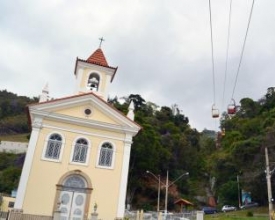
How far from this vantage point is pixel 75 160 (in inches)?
736

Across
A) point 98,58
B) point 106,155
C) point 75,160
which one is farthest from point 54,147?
point 98,58

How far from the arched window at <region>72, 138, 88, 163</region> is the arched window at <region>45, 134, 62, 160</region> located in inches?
39.2

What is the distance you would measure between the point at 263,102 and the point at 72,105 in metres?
52.3

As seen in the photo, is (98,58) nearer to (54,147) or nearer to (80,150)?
(80,150)

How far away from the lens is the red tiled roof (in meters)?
23.2

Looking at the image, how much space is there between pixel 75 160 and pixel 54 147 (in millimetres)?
1486

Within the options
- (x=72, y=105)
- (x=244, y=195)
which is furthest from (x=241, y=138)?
(x=72, y=105)

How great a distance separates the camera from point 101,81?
22969 mm

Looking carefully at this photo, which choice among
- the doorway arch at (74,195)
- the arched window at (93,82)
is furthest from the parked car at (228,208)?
the doorway arch at (74,195)

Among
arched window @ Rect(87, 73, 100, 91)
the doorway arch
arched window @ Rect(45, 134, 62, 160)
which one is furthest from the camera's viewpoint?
arched window @ Rect(87, 73, 100, 91)

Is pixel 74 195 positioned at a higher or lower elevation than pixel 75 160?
lower

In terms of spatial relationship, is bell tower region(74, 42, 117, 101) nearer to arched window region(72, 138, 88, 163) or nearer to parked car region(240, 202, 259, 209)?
arched window region(72, 138, 88, 163)

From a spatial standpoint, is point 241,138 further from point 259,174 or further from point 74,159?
point 74,159

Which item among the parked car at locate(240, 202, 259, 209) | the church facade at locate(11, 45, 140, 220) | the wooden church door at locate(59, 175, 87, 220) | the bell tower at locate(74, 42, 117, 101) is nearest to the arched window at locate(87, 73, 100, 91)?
the bell tower at locate(74, 42, 117, 101)
